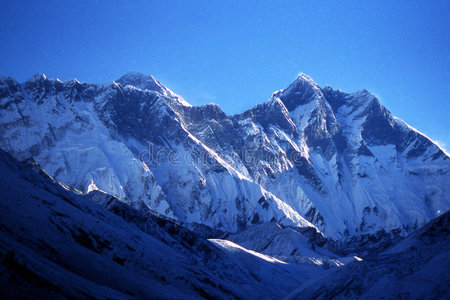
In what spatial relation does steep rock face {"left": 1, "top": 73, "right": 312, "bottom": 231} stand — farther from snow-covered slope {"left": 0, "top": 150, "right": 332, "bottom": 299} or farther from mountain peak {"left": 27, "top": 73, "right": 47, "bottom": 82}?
snow-covered slope {"left": 0, "top": 150, "right": 332, "bottom": 299}

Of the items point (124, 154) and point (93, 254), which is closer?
point (93, 254)

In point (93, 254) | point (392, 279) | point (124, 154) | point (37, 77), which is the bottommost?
point (93, 254)

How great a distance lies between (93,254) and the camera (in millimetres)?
36656

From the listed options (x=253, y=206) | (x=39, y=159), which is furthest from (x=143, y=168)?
(x=253, y=206)

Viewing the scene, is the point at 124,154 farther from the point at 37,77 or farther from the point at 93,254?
the point at 93,254

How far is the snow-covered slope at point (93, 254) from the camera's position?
909 inches

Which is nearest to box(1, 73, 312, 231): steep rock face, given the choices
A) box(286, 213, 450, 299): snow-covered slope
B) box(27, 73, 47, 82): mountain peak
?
box(27, 73, 47, 82): mountain peak

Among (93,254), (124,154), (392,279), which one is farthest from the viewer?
(124,154)

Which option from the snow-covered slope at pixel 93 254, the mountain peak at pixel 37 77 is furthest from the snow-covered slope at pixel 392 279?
the mountain peak at pixel 37 77

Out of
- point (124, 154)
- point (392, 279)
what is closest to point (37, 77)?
point (124, 154)

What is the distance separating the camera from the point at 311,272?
8762cm

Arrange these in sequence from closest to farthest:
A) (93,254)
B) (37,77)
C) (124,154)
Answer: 1. (93,254)
2. (124,154)
3. (37,77)

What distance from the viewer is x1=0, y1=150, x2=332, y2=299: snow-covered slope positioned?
23.1 meters

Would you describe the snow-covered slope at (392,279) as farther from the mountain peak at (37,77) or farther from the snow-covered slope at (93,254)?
the mountain peak at (37,77)
